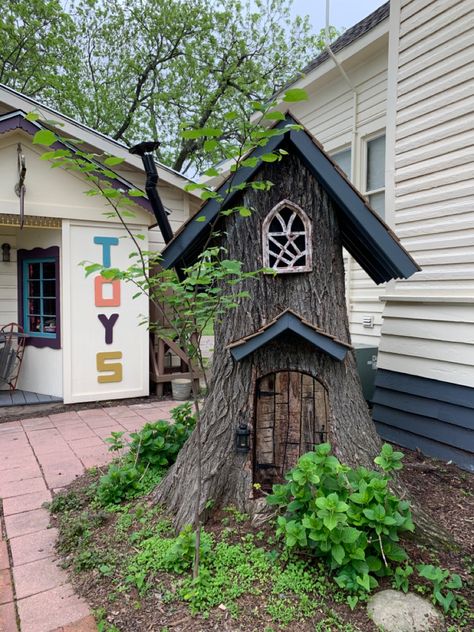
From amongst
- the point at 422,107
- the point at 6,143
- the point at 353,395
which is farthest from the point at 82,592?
the point at 6,143

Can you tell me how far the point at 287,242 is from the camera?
8.47 ft

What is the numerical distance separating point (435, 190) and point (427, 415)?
2.15 m

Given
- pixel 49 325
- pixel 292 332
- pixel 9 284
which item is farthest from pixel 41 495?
pixel 9 284

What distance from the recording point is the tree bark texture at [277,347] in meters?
2.57

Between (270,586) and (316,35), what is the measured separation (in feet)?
75.4

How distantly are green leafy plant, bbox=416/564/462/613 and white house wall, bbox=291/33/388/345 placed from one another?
376 centimetres

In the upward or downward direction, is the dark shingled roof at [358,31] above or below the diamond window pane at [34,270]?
above

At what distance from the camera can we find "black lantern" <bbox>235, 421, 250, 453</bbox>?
255cm

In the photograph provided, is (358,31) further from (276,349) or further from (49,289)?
(49,289)

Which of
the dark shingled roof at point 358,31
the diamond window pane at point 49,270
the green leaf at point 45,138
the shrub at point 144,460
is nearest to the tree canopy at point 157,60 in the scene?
the dark shingled roof at point 358,31

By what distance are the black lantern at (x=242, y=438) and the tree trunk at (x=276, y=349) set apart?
0.03 meters

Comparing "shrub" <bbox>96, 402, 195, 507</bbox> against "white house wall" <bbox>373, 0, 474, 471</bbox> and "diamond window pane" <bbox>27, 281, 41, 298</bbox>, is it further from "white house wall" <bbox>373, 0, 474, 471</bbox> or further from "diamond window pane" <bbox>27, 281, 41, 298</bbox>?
"diamond window pane" <bbox>27, 281, 41, 298</bbox>

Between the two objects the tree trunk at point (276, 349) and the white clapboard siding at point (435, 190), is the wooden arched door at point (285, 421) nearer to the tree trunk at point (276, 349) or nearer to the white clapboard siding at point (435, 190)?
the tree trunk at point (276, 349)

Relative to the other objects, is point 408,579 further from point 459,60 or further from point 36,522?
point 459,60
